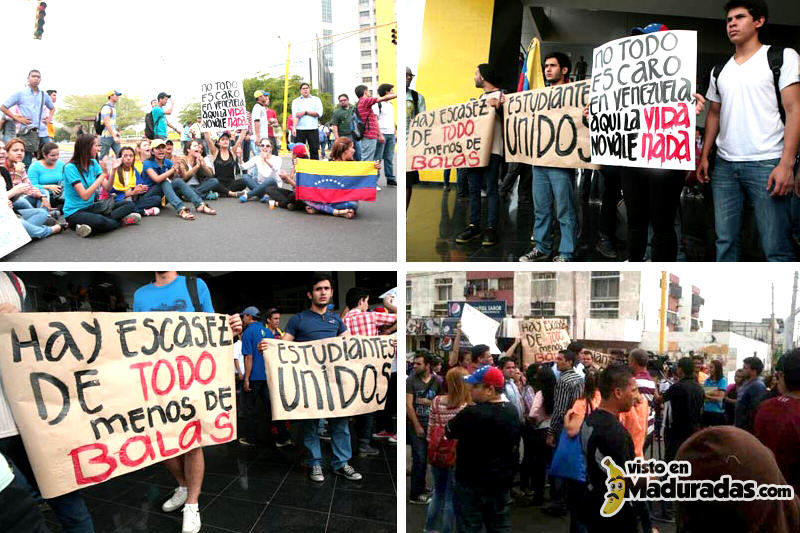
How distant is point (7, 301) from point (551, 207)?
3.19 m

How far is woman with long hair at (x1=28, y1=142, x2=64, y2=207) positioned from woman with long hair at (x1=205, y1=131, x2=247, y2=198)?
0.92m

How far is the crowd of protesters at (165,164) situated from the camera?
3.59 meters

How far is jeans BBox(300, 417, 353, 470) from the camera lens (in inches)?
150

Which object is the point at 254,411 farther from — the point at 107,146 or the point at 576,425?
the point at 576,425

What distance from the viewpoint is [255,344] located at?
12.6ft

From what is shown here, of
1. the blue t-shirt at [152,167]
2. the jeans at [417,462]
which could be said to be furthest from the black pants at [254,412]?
the blue t-shirt at [152,167]

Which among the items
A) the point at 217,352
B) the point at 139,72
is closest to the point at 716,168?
the point at 217,352

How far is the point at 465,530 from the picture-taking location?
11.5 feet

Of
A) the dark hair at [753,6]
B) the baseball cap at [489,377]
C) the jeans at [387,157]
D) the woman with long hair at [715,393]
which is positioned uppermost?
the dark hair at [753,6]

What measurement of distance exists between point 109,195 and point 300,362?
5.07 ft

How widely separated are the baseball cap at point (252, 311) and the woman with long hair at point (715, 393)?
2688 millimetres

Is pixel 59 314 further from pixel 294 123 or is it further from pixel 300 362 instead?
pixel 294 123

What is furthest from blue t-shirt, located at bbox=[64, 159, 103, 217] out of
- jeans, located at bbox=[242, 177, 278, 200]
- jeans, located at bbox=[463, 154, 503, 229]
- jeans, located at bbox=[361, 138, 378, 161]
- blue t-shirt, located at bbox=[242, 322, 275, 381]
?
jeans, located at bbox=[463, 154, 503, 229]

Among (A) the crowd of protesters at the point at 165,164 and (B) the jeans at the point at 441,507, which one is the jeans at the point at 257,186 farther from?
(B) the jeans at the point at 441,507
